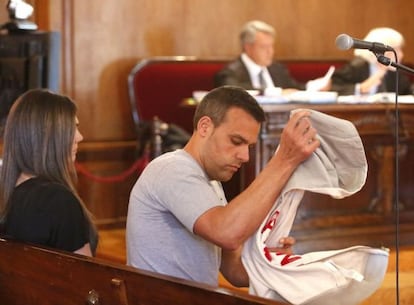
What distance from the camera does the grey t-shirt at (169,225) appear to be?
2705 millimetres

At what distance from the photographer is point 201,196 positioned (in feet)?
8.73

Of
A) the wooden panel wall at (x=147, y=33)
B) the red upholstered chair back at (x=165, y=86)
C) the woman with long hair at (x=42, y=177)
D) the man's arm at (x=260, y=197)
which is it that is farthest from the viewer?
the red upholstered chair back at (x=165, y=86)

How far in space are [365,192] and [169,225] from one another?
357 cm

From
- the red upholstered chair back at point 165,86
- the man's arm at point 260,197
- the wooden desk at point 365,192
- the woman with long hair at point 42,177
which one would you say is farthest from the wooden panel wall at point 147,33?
the man's arm at point 260,197

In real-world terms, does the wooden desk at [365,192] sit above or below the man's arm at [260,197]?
below

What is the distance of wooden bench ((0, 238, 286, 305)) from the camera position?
241cm

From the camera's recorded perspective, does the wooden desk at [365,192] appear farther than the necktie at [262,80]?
No

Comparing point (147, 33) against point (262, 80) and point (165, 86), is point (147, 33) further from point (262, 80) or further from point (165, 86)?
point (262, 80)

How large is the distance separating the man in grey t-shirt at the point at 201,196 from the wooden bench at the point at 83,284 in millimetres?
171

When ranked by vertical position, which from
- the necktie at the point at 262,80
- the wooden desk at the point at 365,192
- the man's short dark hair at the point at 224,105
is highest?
the man's short dark hair at the point at 224,105

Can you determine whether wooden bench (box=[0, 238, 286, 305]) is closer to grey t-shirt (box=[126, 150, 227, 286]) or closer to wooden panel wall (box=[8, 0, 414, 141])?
grey t-shirt (box=[126, 150, 227, 286])

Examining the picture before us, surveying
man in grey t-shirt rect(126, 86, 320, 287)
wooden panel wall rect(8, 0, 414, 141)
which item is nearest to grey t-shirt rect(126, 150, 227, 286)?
man in grey t-shirt rect(126, 86, 320, 287)

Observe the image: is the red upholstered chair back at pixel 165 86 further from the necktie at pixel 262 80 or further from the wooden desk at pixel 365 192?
the wooden desk at pixel 365 192

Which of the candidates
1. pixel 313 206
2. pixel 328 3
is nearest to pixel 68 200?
pixel 313 206
